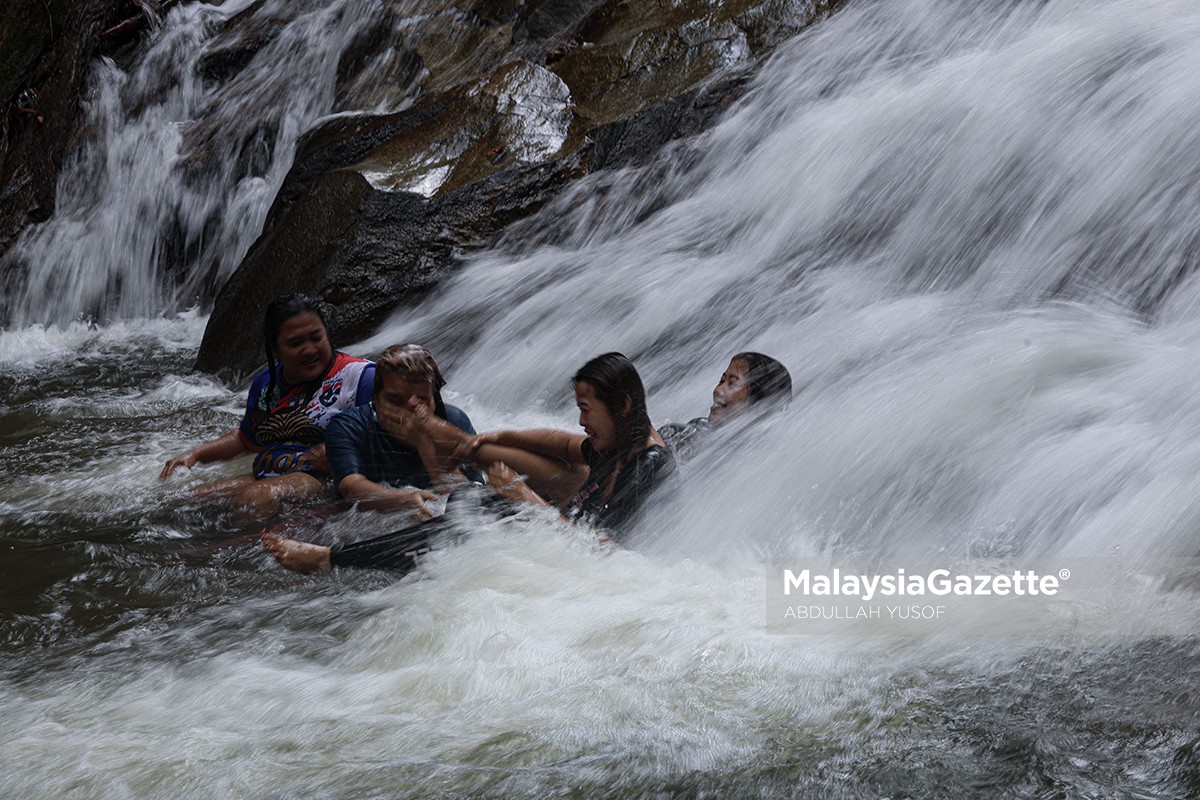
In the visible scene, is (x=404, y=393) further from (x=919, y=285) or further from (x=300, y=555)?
(x=919, y=285)

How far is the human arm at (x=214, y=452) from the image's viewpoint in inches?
208

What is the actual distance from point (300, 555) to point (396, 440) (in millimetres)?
632

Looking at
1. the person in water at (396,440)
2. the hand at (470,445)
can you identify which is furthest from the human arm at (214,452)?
the hand at (470,445)

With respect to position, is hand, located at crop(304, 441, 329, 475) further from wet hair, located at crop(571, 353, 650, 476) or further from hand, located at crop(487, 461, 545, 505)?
wet hair, located at crop(571, 353, 650, 476)

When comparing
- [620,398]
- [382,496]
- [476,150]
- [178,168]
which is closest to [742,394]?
[620,398]

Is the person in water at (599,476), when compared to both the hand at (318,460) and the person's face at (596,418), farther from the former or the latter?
the hand at (318,460)

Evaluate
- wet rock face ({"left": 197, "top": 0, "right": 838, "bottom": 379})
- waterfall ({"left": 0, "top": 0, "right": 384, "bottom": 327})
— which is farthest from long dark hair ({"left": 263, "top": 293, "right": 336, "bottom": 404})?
waterfall ({"left": 0, "top": 0, "right": 384, "bottom": 327})

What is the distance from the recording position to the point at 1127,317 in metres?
4.70

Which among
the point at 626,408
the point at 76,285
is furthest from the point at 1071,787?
the point at 76,285

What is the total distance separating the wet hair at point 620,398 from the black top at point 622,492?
4 cm

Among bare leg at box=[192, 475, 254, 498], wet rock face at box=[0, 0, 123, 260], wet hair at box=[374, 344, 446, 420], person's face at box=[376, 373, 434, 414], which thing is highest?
wet rock face at box=[0, 0, 123, 260]

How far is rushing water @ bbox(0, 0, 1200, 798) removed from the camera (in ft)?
8.80

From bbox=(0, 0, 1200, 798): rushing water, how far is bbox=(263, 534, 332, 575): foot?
0.28ft

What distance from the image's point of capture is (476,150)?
841cm
